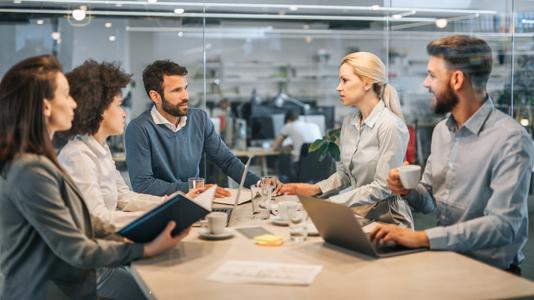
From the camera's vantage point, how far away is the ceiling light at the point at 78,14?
6.38 m

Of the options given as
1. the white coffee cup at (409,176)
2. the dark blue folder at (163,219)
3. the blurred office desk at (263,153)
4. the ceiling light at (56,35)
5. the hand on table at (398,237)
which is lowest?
the blurred office desk at (263,153)

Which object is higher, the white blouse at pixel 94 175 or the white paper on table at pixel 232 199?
the white blouse at pixel 94 175

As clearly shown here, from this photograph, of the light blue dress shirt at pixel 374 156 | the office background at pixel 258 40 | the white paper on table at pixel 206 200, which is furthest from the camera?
the office background at pixel 258 40

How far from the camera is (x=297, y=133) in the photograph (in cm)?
817

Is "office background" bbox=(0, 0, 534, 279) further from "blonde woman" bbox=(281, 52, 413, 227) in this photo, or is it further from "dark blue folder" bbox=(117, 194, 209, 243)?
"dark blue folder" bbox=(117, 194, 209, 243)

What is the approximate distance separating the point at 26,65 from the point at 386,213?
1814 mm

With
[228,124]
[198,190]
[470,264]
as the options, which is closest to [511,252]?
[470,264]

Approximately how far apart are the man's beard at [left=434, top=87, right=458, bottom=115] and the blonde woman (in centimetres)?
72

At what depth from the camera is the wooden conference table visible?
1.97m

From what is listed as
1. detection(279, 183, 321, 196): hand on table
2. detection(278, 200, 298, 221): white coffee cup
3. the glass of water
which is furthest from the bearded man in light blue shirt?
detection(279, 183, 321, 196): hand on table

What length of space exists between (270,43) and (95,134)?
938cm

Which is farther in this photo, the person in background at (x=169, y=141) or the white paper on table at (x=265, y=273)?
the person in background at (x=169, y=141)

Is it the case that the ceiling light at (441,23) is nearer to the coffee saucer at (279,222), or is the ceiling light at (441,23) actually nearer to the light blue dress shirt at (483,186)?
the light blue dress shirt at (483,186)

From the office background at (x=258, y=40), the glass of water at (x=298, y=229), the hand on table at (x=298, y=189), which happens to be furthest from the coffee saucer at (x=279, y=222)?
the office background at (x=258, y=40)
